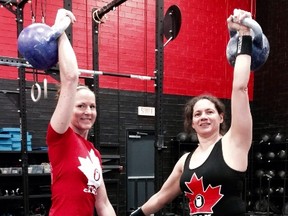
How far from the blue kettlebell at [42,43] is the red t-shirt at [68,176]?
34 centimetres

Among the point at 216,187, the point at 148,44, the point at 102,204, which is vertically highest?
the point at 148,44

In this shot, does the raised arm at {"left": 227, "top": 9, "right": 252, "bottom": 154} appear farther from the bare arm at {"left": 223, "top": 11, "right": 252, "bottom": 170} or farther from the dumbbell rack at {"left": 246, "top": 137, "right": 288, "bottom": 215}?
the dumbbell rack at {"left": 246, "top": 137, "right": 288, "bottom": 215}

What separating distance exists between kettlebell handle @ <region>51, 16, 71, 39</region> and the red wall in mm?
4521

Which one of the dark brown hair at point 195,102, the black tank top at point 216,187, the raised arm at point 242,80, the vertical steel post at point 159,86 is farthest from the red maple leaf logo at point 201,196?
the vertical steel post at point 159,86

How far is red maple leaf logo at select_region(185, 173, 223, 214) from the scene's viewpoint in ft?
5.71

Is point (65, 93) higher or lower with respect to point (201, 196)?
higher

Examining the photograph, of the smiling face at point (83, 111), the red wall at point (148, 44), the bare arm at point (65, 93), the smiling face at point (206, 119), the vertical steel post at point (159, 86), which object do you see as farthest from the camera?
the red wall at point (148, 44)

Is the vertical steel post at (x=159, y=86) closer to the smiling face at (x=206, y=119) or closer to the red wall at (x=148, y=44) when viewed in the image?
the smiling face at (x=206, y=119)

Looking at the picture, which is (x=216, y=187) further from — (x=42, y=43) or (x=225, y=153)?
(x=42, y=43)

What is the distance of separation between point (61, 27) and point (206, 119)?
0.81 meters

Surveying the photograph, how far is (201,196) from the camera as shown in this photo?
1.79m

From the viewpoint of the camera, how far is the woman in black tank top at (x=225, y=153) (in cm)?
164

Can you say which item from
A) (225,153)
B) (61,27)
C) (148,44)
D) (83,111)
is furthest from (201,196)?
(148,44)

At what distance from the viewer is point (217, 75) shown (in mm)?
8078
